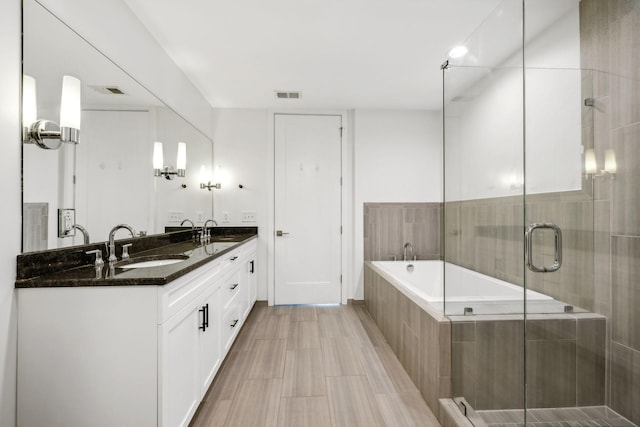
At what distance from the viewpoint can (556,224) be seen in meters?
1.36

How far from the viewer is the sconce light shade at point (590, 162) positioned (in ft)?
4.22

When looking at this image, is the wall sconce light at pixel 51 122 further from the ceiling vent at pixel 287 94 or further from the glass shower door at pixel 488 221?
the ceiling vent at pixel 287 94

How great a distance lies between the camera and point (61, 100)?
1.49 meters

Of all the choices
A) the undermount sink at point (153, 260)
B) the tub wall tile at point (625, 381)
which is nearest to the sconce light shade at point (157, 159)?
the undermount sink at point (153, 260)

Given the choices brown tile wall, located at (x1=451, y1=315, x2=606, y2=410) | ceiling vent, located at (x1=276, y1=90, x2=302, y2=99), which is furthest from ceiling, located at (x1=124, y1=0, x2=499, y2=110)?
brown tile wall, located at (x1=451, y1=315, x2=606, y2=410)

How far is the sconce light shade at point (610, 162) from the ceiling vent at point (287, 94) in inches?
111

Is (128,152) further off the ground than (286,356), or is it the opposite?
(128,152)

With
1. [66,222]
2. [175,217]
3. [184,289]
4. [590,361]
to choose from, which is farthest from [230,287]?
[590,361]

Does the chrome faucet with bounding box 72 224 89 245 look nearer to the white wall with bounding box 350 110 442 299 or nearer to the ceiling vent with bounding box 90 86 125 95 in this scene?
the ceiling vent with bounding box 90 86 125 95

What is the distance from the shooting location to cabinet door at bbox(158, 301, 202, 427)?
4.43ft

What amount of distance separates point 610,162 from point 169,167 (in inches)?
111

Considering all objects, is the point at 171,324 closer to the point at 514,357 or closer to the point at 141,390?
the point at 141,390

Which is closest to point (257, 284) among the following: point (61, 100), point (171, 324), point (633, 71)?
point (171, 324)

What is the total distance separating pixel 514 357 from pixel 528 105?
113cm
